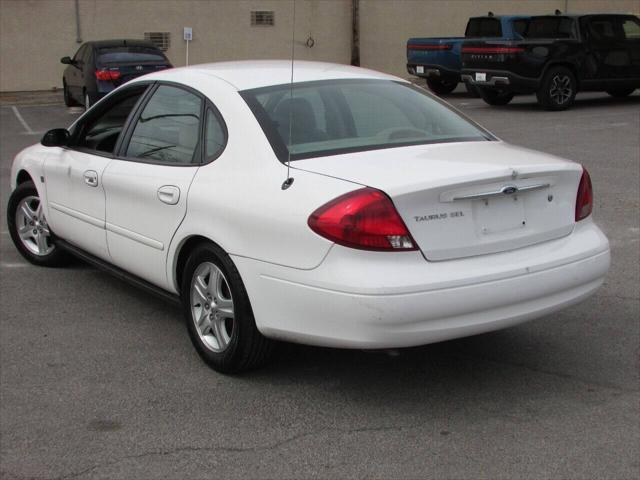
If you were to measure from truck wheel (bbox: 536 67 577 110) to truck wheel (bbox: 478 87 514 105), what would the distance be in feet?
5.47

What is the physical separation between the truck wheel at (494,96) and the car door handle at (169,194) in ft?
48.9

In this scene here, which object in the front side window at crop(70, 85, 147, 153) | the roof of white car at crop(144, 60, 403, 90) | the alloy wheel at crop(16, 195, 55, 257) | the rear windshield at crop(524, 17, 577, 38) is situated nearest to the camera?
the roof of white car at crop(144, 60, 403, 90)

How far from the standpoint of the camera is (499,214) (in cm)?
429

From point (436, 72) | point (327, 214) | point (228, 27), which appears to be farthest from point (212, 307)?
point (228, 27)

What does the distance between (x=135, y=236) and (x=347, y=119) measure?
140cm

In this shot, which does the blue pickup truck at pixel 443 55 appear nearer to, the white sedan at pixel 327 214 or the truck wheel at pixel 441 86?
the truck wheel at pixel 441 86

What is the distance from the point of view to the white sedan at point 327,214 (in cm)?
402

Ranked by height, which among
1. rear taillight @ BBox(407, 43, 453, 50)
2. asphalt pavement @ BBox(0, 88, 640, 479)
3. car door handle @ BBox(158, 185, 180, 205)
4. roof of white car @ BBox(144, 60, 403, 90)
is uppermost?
roof of white car @ BBox(144, 60, 403, 90)

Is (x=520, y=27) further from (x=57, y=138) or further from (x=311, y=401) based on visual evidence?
(x=311, y=401)

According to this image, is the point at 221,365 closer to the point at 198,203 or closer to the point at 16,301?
the point at 198,203

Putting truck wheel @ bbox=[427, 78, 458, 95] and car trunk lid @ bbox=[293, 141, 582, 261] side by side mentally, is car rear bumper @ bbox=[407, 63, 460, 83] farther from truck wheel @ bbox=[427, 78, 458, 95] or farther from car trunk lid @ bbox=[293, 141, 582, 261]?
car trunk lid @ bbox=[293, 141, 582, 261]

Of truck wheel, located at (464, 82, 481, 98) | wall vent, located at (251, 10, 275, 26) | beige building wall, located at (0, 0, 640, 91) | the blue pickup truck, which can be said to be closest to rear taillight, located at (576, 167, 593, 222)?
the blue pickup truck

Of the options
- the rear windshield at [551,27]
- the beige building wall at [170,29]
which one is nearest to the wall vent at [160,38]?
the beige building wall at [170,29]

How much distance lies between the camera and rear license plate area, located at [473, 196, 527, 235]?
4.22 metres
